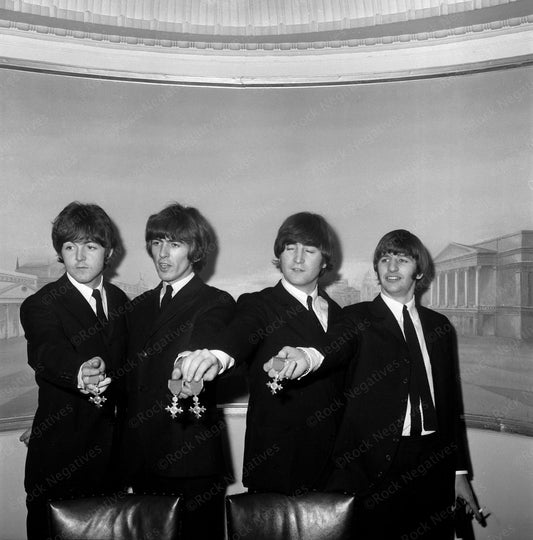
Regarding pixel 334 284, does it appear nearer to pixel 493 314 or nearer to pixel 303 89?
pixel 493 314

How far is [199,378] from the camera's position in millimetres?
1636

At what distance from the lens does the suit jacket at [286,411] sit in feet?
8.04

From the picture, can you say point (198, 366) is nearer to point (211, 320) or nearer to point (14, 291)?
point (211, 320)

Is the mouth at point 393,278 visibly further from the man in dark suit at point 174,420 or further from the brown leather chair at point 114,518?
the brown leather chair at point 114,518

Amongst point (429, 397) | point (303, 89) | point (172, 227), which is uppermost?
point (303, 89)

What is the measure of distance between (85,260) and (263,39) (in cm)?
138

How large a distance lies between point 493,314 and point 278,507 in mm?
1713

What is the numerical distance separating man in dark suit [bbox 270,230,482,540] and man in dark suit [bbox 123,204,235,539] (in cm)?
47

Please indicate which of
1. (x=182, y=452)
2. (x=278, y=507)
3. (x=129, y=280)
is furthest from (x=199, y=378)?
(x=129, y=280)

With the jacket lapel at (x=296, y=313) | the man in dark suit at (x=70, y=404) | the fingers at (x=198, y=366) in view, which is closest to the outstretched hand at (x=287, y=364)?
the fingers at (x=198, y=366)

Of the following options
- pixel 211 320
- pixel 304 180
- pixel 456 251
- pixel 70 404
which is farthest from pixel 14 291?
pixel 456 251

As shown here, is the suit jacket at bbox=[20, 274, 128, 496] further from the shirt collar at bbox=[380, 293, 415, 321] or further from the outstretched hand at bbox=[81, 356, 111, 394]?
the shirt collar at bbox=[380, 293, 415, 321]

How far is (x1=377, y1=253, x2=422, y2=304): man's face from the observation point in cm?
270

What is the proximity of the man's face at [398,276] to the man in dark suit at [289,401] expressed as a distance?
267 mm
